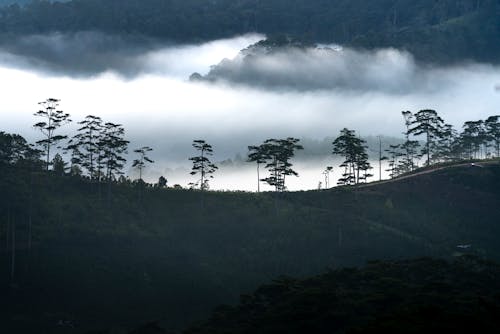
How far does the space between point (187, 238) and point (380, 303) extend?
144 ft

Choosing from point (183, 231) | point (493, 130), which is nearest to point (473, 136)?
point (493, 130)

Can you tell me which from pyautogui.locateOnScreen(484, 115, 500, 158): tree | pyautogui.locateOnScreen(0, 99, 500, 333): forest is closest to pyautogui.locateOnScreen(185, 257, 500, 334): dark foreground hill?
pyautogui.locateOnScreen(0, 99, 500, 333): forest

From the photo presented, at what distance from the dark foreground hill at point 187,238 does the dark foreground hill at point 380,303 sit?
47.0 feet

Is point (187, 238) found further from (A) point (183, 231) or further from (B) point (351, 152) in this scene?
(B) point (351, 152)

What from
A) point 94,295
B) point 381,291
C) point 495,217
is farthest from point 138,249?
point 495,217

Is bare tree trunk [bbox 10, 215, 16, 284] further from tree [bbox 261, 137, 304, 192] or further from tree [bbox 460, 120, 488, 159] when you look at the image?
tree [bbox 460, 120, 488, 159]

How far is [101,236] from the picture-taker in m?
104

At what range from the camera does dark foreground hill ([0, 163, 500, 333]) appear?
8788cm

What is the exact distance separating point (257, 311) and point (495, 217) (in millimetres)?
56958

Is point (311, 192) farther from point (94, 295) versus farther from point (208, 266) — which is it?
point (94, 295)

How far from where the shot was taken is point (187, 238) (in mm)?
108500

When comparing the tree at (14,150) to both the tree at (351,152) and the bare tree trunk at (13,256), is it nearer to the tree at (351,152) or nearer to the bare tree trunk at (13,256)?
the bare tree trunk at (13,256)

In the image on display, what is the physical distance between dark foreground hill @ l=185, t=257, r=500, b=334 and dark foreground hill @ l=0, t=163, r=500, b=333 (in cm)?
1432

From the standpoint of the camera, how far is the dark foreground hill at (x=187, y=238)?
87875 mm
